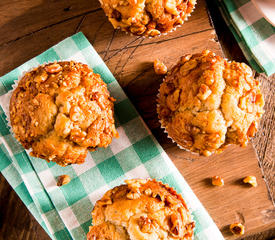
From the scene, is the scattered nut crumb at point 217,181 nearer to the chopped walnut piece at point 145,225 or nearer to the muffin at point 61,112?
the chopped walnut piece at point 145,225

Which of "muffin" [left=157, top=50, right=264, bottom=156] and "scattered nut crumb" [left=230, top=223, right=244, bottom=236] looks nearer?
"muffin" [left=157, top=50, right=264, bottom=156]

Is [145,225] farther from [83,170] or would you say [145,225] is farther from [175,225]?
[83,170]

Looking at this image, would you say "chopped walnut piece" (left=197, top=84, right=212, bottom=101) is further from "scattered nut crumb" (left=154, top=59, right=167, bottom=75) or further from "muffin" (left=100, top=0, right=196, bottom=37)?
"scattered nut crumb" (left=154, top=59, right=167, bottom=75)

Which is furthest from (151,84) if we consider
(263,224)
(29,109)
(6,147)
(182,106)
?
(263,224)

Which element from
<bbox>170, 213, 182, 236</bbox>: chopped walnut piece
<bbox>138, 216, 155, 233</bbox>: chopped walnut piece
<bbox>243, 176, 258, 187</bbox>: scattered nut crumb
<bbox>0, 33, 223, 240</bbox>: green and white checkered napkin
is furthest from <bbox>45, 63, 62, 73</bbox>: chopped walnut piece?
<bbox>243, 176, 258, 187</bbox>: scattered nut crumb

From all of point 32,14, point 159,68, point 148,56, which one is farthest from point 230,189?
point 32,14
